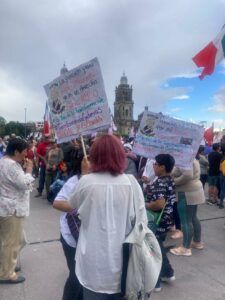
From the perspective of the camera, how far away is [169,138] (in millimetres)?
4777

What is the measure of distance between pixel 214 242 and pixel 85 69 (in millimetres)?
3712

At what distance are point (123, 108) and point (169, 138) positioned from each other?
102969 mm

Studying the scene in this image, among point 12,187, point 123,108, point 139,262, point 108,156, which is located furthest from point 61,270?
point 123,108

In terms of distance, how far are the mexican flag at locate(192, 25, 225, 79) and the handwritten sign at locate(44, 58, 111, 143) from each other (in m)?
2.90

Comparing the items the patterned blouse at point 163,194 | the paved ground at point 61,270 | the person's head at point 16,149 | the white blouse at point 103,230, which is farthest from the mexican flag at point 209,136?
the white blouse at point 103,230

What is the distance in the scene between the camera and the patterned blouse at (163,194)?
3.72 metres

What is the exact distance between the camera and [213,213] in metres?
7.62

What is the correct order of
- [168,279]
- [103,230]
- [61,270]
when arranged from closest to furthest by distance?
1. [103,230]
2. [168,279]
3. [61,270]

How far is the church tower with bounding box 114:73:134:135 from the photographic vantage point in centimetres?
10600

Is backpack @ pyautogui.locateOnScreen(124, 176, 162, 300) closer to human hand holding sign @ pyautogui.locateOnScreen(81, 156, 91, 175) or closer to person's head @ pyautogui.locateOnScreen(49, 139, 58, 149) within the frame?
human hand holding sign @ pyautogui.locateOnScreen(81, 156, 91, 175)

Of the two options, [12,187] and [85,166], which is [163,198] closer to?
[85,166]

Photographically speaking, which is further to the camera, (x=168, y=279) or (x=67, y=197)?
(x=168, y=279)

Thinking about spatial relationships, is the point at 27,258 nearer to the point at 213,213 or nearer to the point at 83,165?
the point at 83,165

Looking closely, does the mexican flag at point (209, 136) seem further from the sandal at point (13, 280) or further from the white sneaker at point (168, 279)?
the sandal at point (13, 280)
